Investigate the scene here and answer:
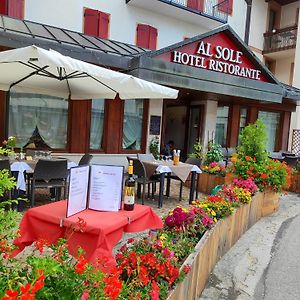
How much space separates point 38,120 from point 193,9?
9016 mm

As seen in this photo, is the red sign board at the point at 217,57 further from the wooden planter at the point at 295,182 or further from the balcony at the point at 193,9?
the balcony at the point at 193,9

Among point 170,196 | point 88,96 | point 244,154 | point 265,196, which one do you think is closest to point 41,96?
point 88,96

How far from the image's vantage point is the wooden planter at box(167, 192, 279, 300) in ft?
8.33

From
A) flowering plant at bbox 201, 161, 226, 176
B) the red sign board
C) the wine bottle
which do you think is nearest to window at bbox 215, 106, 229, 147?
the red sign board

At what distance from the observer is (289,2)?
743 inches

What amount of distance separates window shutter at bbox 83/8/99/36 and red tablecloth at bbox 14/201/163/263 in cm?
1060

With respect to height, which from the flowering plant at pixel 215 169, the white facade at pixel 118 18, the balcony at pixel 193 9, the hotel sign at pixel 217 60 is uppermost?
the balcony at pixel 193 9

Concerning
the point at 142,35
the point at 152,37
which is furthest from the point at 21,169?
the point at 152,37

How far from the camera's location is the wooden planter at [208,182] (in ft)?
25.6

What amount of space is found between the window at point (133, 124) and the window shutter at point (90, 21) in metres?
4.27

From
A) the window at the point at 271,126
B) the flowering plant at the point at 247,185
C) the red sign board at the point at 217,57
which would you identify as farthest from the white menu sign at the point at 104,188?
the window at the point at 271,126

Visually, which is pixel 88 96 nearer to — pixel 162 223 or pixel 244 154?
pixel 244 154

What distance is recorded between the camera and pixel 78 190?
99.8 inches

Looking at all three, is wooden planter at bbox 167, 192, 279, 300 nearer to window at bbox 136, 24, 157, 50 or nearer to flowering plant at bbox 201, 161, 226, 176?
flowering plant at bbox 201, 161, 226, 176
